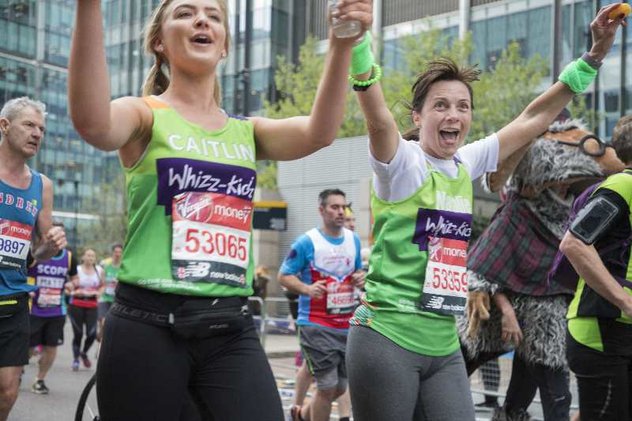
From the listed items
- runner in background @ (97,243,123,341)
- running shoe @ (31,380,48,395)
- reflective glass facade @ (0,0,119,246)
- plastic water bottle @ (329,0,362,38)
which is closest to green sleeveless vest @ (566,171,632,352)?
plastic water bottle @ (329,0,362,38)

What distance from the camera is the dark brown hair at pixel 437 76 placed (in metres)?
4.01

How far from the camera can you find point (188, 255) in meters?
2.82

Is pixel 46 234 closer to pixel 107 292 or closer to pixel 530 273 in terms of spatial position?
pixel 530 273

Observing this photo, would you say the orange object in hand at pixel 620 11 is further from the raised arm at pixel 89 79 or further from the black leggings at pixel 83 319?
the black leggings at pixel 83 319

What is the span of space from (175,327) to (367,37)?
1.16 m

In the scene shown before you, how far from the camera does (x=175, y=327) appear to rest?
109 inches

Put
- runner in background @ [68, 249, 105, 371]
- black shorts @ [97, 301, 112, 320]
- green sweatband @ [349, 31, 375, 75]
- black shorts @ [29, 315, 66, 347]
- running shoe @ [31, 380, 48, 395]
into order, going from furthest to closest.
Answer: black shorts @ [97, 301, 112, 320], runner in background @ [68, 249, 105, 371], black shorts @ [29, 315, 66, 347], running shoe @ [31, 380, 48, 395], green sweatband @ [349, 31, 375, 75]

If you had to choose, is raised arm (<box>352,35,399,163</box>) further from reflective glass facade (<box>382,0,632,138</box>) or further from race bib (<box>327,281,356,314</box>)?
reflective glass facade (<box>382,0,632,138</box>)

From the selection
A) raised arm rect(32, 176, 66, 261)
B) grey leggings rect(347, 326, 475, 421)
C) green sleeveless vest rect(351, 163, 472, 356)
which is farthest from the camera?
raised arm rect(32, 176, 66, 261)

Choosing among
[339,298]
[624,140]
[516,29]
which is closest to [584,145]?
[624,140]

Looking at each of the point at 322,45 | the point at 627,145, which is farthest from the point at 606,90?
the point at 627,145

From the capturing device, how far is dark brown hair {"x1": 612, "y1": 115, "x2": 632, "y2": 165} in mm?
4238

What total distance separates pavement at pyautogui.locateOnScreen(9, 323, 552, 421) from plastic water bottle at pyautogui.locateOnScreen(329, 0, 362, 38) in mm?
4539

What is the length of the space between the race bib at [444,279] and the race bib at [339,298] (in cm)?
A: 401
